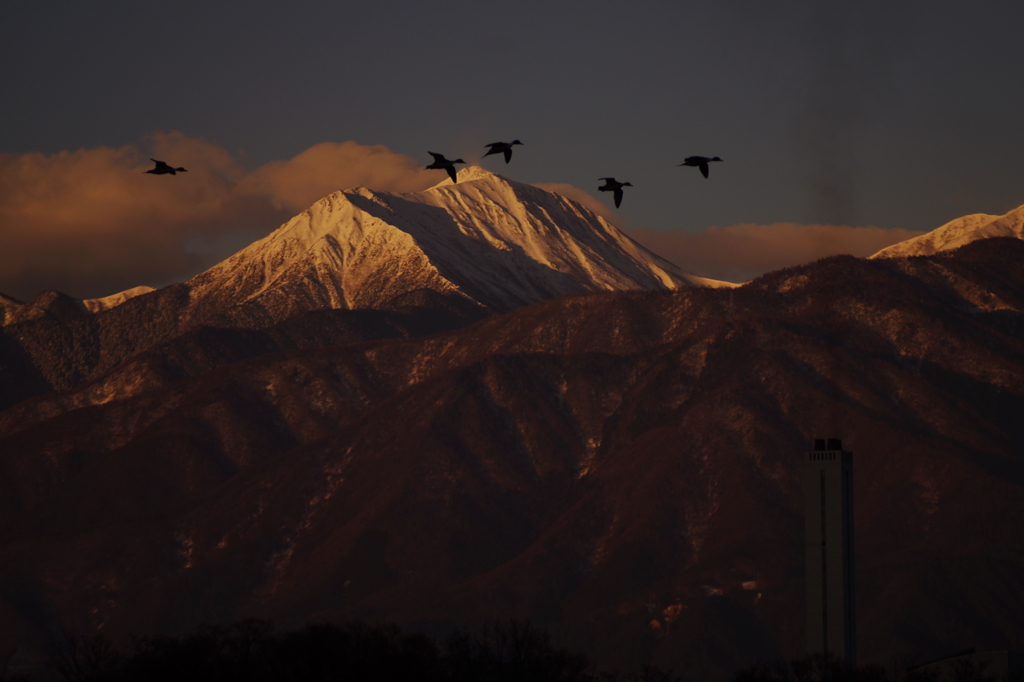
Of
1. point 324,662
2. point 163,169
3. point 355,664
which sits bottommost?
point 324,662

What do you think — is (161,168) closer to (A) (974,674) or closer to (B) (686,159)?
(B) (686,159)

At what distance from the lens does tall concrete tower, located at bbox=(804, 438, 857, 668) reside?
5433 inches

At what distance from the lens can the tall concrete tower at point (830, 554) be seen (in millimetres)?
138000

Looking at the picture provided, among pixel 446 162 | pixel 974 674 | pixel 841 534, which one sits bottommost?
pixel 974 674

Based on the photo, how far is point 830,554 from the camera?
139125mm

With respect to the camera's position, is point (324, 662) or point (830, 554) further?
point (830, 554)

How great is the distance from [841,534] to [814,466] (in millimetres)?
6603

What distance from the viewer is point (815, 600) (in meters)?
140

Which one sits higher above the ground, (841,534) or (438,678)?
(841,534)

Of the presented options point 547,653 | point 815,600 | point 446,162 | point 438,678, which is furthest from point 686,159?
point 547,653

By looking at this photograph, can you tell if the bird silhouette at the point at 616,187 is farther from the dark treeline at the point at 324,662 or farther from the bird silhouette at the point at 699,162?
the dark treeline at the point at 324,662

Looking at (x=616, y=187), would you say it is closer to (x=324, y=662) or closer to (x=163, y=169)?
(x=163, y=169)

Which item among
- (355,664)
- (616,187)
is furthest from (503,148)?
(355,664)

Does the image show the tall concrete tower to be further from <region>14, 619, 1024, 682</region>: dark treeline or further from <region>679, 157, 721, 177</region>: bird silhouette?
<region>679, 157, 721, 177</region>: bird silhouette
